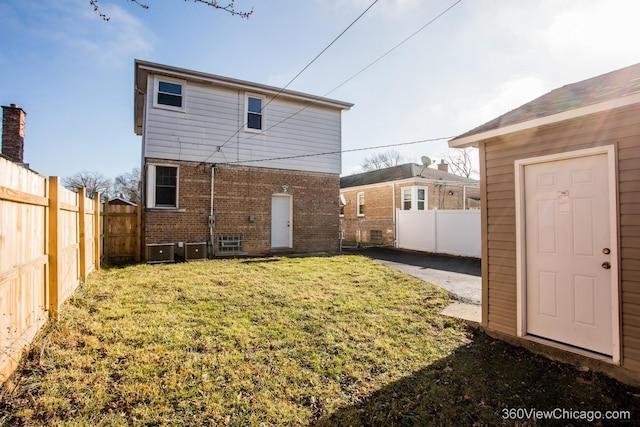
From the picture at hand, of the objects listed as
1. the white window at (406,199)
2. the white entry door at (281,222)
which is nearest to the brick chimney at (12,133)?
the white entry door at (281,222)

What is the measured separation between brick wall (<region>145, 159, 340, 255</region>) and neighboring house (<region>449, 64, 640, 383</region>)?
28.1 ft

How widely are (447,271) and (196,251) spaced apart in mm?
8089

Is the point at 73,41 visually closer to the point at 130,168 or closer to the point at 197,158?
the point at 197,158

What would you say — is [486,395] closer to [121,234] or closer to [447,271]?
[447,271]

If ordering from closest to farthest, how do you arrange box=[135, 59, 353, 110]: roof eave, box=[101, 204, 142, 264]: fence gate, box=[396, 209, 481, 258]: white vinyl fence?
box=[101, 204, 142, 264]: fence gate < box=[135, 59, 353, 110]: roof eave < box=[396, 209, 481, 258]: white vinyl fence

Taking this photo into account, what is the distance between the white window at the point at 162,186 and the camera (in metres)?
10.3

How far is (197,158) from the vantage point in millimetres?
10938

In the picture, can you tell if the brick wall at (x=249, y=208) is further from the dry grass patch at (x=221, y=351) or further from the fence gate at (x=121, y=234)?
the dry grass patch at (x=221, y=351)

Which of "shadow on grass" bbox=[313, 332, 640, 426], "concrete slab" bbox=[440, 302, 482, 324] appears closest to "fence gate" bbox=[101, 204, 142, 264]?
"concrete slab" bbox=[440, 302, 482, 324]

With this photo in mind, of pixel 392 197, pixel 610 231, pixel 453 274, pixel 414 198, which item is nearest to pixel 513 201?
pixel 610 231

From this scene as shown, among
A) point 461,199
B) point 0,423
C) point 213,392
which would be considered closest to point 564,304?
point 213,392

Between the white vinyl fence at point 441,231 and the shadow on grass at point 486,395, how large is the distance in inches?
352

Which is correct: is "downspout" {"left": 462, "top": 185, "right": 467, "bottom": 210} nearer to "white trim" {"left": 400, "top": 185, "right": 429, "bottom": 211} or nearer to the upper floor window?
"white trim" {"left": 400, "top": 185, "right": 429, "bottom": 211}

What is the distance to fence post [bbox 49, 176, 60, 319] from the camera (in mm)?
3837
